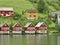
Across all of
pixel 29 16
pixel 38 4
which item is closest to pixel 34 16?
pixel 29 16

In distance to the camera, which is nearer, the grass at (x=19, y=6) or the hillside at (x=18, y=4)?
the grass at (x=19, y=6)

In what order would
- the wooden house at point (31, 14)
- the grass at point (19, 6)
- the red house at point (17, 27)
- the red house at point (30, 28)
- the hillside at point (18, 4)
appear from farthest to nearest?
the hillside at point (18, 4) → the wooden house at point (31, 14) → the grass at point (19, 6) → the red house at point (30, 28) → the red house at point (17, 27)

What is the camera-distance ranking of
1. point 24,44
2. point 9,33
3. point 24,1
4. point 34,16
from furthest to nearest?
point 24,1 < point 34,16 < point 9,33 < point 24,44

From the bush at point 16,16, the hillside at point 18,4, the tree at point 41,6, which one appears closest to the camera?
the bush at point 16,16

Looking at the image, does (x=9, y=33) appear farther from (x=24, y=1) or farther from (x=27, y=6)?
(x=24, y=1)

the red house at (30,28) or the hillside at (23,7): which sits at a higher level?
the hillside at (23,7)

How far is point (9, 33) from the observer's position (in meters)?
105

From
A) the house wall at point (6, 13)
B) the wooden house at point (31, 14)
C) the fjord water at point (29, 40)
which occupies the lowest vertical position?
the wooden house at point (31, 14)

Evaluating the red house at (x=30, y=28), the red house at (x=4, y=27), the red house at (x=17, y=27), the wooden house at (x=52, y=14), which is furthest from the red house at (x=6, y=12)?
the red house at (x=4, y=27)

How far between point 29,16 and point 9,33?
23.4m

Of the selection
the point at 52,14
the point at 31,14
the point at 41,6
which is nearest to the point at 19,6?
the point at 41,6

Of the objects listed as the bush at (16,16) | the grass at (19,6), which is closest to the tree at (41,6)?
the grass at (19,6)

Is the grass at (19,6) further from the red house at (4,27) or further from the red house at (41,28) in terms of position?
the red house at (4,27)

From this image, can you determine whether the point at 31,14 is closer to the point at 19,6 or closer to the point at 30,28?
the point at 19,6
